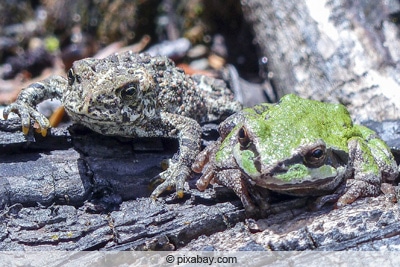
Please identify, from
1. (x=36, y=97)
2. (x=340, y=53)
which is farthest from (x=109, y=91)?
(x=340, y=53)

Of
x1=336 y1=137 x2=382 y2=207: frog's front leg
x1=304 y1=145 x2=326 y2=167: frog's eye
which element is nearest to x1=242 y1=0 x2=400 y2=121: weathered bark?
x1=336 y1=137 x2=382 y2=207: frog's front leg

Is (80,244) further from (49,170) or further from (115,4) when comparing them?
(115,4)

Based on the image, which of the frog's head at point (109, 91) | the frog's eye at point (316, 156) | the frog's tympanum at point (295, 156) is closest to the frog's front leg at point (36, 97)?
the frog's head at point (109, 91)

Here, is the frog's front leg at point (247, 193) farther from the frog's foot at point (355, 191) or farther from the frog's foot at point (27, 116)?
the frog's foot at point (27, 116)

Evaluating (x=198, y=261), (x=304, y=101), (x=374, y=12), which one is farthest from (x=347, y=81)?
(x=198, y=261)

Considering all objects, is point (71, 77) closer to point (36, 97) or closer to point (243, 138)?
point (36, 97)

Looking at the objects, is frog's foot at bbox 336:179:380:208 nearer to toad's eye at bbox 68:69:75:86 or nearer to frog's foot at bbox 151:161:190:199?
frog's foot at bbox 151:161:190:199
